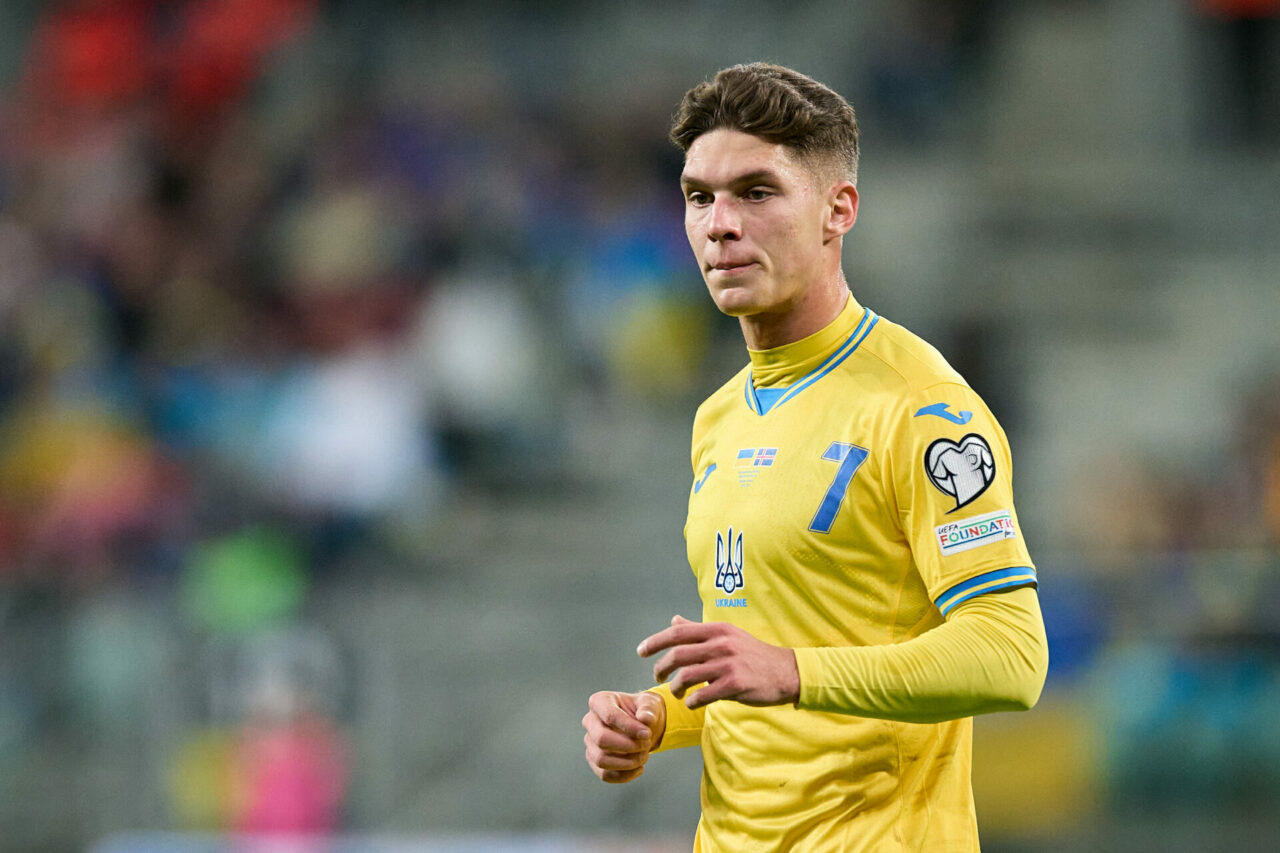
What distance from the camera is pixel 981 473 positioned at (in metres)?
2.99

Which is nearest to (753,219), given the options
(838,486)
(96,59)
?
(838,486)

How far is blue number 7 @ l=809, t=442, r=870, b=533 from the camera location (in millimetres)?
3139

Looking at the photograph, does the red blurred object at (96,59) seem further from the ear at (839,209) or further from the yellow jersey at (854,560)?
the yellow jersey at (854,560)

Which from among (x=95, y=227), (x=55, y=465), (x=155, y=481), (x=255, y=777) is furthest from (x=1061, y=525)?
(x=95, y=227)

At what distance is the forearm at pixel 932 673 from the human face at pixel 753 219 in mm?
765

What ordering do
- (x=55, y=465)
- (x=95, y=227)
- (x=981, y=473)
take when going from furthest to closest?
1. (x=95, y=227)
2. (x=55, y=465)
3. (x=981, y=473)

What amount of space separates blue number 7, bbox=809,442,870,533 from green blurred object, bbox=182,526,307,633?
6.71 metres

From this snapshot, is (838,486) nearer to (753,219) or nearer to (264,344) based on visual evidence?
(753,219)

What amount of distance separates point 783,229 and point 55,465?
858cm

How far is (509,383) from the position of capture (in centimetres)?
1052

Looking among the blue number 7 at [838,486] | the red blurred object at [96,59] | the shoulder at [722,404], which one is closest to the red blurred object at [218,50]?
the red blurred object at [96,59]

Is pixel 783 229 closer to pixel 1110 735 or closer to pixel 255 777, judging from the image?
pixel 1110 735

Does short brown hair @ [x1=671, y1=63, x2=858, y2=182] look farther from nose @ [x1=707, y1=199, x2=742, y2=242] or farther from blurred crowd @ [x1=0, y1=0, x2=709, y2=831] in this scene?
blurred crowd @ [x1=0, y1=0, x2=709, y2=831]

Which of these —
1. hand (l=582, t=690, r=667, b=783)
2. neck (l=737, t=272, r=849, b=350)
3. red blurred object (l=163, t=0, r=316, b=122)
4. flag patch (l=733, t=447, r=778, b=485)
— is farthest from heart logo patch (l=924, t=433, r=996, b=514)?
red blurred object (l=163, t=0, r=316, b=122)
